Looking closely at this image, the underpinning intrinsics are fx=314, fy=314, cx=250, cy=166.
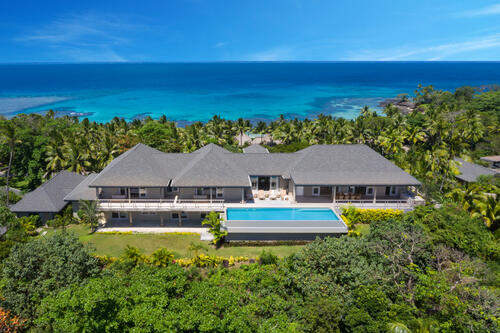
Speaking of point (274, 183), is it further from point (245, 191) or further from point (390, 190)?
point (390, 190)

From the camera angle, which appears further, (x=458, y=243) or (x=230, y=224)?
(x=230, y=224)

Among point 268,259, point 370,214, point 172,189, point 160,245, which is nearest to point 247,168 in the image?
point 172,189

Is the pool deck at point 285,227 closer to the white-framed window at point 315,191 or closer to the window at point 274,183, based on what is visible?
the white-framed window at point 315,191

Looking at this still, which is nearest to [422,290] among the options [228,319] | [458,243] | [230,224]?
[458,243]

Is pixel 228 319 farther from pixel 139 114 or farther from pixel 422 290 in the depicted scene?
pixel 139 114

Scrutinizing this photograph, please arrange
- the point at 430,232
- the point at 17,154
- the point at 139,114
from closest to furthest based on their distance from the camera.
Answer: the point at 430,232
the point at 17,154
the point at 139,114

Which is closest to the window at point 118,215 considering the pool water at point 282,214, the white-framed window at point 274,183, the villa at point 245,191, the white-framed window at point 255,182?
the villa at point 245,191

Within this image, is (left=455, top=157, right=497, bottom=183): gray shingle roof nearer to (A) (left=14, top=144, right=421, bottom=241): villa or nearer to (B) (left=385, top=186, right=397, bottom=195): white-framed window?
(A) (left=14, top=144, right=421, bottom=241): villa
